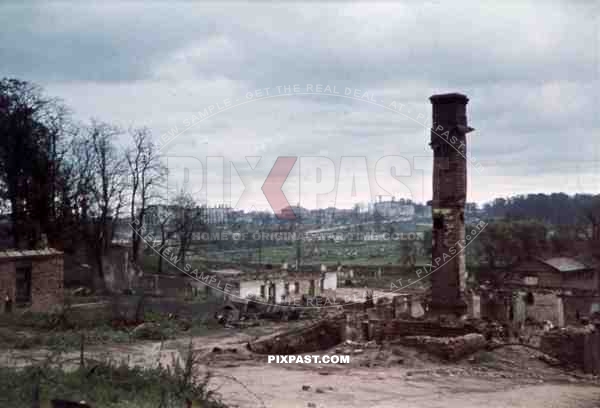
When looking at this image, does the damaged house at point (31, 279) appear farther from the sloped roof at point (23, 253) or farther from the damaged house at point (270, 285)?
the damaged house at point (270, 285)

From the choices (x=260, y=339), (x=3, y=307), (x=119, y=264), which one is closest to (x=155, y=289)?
(x=119, y=264)

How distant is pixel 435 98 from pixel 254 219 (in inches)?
982

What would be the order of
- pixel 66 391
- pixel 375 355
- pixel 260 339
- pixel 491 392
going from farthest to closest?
1. pixel 260 339
2. pixel 375 355
3. pixel 491 392
4. pixel 66 391

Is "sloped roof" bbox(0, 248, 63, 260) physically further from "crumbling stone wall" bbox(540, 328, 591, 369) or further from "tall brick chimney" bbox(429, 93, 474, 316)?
"crumbling stone wall" bbox(540, 328, 591, 369)

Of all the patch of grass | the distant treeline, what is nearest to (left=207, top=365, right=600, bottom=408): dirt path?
the patch of grass

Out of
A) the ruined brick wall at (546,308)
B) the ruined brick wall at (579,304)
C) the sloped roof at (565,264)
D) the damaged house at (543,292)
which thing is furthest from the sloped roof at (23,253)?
the sloped roof at (565,264)

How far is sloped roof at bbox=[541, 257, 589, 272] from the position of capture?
39188mm

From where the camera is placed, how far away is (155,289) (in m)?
28.3

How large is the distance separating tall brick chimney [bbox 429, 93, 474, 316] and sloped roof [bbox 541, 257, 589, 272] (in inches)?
911

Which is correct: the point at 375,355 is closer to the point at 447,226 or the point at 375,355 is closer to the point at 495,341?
the point at 495,341

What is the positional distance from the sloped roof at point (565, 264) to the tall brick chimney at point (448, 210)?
75.9ft

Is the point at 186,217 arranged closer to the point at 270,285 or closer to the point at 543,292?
the point at 270,285

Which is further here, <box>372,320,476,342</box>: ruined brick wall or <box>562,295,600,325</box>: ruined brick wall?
<box>562,295,600,325</box>: ruined brick wall

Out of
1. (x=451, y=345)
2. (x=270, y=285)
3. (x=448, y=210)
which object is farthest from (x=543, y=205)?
(x=451, y=345)
